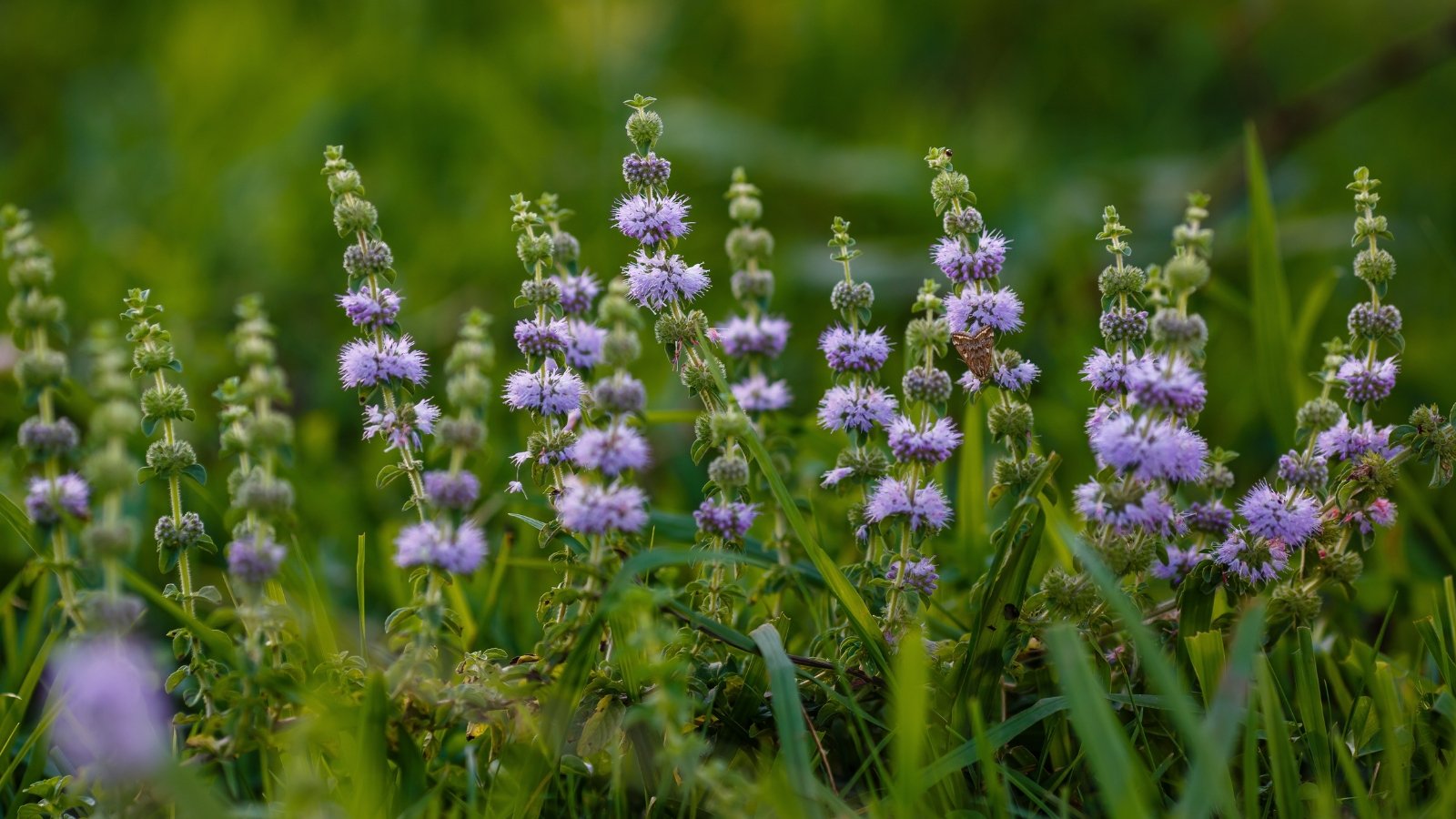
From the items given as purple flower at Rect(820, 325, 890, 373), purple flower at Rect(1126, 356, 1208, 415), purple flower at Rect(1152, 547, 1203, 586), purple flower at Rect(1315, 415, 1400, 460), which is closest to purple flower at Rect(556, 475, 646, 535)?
purple flower at Rect(820, 325, 890, 373)

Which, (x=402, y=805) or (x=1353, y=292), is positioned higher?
(x=1353, y=292)

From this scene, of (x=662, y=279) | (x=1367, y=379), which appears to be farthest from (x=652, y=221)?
(x=1367, y=379)

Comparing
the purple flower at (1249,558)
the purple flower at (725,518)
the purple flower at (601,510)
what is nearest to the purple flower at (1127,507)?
the purple flower at (1249,558)

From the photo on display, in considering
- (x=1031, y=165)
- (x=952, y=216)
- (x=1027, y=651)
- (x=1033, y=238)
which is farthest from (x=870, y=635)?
(x=1031, y=165)

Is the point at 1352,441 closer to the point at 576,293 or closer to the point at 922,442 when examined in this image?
the point at 922,442

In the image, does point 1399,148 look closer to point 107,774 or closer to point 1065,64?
point 1065,64
